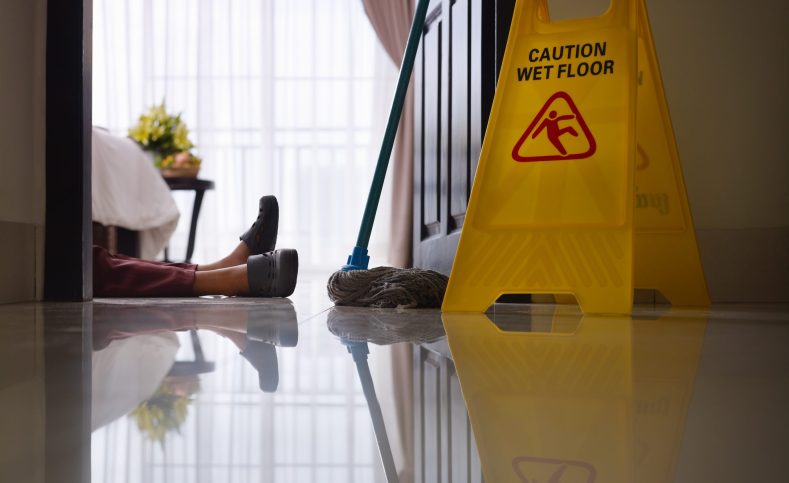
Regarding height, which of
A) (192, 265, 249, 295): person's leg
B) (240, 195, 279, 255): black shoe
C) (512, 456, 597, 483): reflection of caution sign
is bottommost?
(192, 265, 249, 295): person's leg

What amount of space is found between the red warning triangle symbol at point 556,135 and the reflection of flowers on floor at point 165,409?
99 cm

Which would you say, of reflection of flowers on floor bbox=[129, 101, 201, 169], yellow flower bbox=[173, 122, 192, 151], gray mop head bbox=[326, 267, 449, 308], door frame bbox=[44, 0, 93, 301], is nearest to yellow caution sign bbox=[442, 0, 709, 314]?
gray mop head bbox=[326, 267, 449, 308]

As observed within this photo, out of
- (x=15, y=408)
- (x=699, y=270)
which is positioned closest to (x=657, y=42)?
(x=699, y=270)

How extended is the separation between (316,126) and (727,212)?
12.0ft

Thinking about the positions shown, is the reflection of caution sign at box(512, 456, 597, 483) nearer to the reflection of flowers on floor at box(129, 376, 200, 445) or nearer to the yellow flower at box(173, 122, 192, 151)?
the reflection of flowers on floor at box(129, 376, 200, 445)

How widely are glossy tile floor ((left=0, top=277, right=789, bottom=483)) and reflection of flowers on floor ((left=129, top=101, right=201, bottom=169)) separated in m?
3.55

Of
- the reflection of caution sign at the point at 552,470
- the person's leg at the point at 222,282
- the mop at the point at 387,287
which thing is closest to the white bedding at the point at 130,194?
the person's leg at the point at 222,282

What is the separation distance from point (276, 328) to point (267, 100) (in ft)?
14.8

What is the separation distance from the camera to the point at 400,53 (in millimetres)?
5246

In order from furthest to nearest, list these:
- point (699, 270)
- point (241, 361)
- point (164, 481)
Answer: point (699, 270) → point (241, 361) → point (164, 481)

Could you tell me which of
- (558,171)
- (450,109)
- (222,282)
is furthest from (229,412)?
(450,109)

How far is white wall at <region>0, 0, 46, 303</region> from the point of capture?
5.65 ft

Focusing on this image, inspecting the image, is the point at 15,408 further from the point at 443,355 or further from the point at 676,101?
the point at 676,101

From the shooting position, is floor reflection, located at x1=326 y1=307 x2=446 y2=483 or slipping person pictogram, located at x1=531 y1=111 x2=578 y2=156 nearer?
floor reflection, located at x1=326 y1=307 x2=446 y2=483
